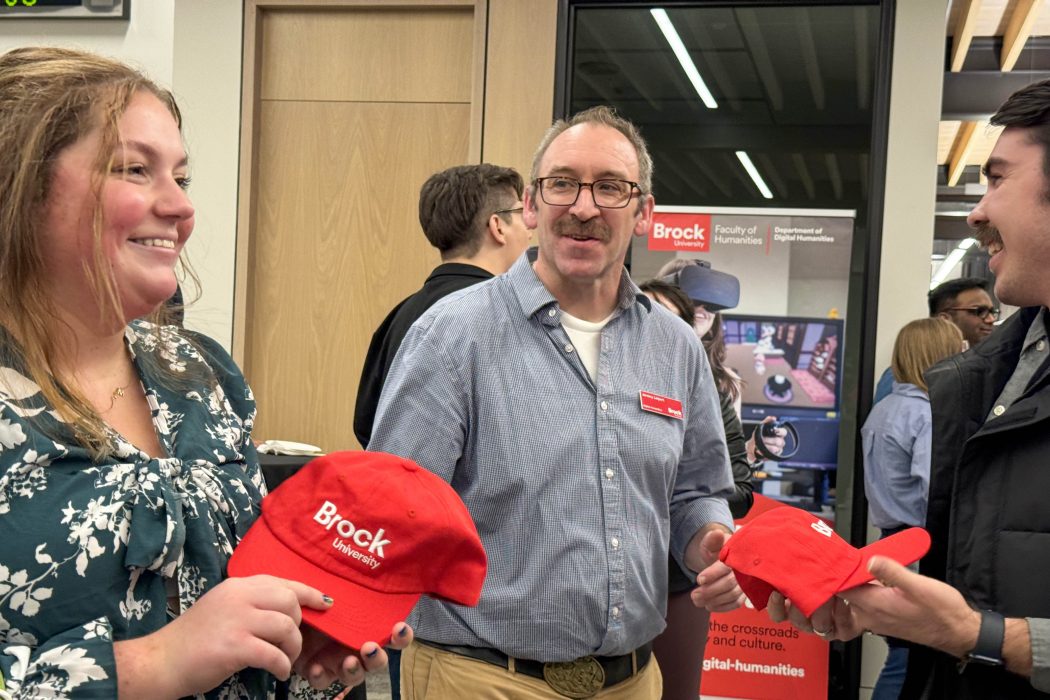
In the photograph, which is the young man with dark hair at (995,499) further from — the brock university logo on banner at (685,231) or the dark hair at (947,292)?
the dark hair at (947,292)

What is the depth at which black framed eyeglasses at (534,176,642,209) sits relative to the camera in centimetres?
221

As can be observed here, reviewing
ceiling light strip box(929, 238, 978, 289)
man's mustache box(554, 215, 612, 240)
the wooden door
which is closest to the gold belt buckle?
man's mustache box(554, 215, 612, 240)

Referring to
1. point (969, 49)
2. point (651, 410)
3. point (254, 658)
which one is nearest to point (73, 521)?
point (254, 658)

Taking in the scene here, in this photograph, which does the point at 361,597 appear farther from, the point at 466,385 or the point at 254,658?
the point at 466,385

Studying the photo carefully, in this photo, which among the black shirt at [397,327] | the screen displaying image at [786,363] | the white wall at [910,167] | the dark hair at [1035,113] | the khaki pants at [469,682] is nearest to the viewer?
the dark hair at [1035,113]

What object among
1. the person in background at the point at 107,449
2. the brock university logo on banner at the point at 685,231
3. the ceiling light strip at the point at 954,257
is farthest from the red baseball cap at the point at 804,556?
the ceiling light strip at the point at 954,257

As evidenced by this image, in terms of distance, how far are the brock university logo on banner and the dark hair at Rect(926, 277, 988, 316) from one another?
117 cm

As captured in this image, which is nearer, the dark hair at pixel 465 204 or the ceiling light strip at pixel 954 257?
the dark hair at pixel 465 204

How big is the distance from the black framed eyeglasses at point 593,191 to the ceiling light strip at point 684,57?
3429 millimetres

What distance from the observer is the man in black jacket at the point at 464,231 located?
3223mm

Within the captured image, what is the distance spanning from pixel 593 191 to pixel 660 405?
481 mm

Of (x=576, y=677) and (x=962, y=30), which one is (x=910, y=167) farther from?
(x=576, y=677)

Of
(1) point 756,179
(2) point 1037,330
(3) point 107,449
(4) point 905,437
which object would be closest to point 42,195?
(3) point 107,449

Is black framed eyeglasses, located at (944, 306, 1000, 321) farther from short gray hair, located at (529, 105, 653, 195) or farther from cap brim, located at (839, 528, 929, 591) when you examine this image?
cap brim, located at (839, 528, 929, 591)
